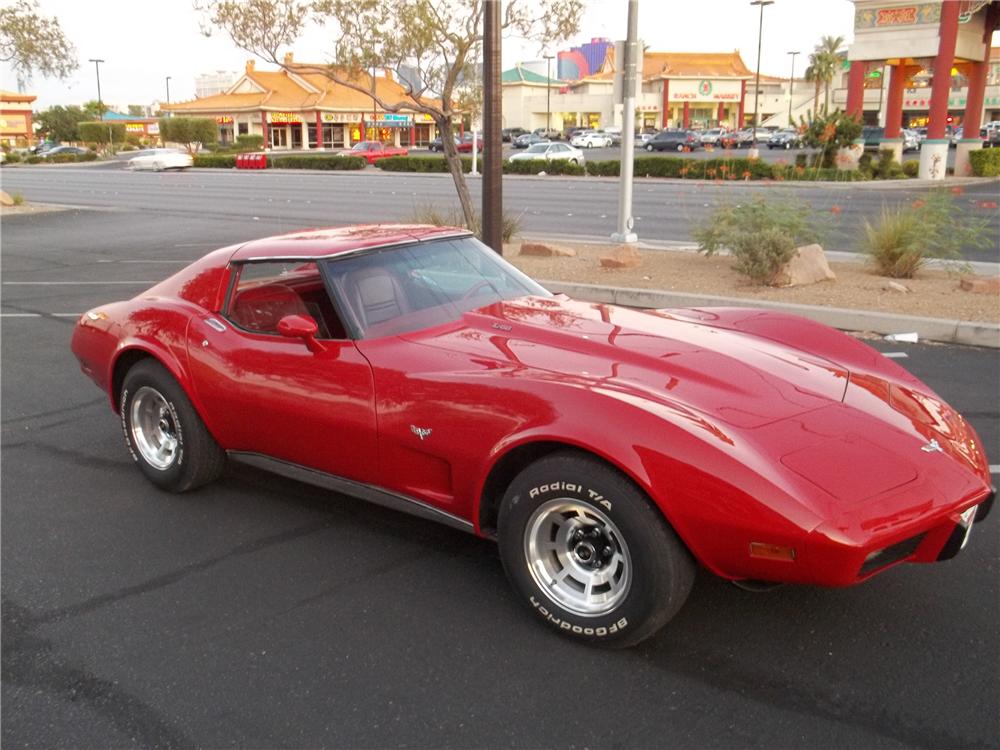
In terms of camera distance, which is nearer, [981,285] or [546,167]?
[981,285]

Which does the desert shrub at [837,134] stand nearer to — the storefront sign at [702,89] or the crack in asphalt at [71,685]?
the crack in asphalt at [71,685]

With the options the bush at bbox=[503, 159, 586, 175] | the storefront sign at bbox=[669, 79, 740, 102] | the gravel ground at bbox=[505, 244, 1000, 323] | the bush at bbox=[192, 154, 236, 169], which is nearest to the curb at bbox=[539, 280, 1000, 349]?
the gravel ground at bbox=[505, 244, 1000, 323]

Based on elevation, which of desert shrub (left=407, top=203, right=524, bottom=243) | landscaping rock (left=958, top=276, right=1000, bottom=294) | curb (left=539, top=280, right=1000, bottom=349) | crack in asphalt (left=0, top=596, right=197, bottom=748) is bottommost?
crack in asphalt (left=0, top=596, right=197, bottom=748)

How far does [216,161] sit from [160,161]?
420cm

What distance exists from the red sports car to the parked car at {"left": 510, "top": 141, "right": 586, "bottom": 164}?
40353 millimetres

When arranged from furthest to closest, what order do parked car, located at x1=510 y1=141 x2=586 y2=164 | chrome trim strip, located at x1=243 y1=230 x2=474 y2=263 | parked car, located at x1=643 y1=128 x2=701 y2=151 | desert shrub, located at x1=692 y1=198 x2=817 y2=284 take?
parked car, located at x1=643 y1=128 x2=701 y2=151, parked car, located at x1=510 y1=141 x2=586 y2=164, desert shrub, located at x1=692 y1=198 x2=817 y2=284, chrome trim strip, located at x1=243 y1=230 x2=474 y2=263

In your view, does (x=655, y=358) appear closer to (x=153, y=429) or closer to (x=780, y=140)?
(x=153, y=429)

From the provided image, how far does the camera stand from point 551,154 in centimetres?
4559

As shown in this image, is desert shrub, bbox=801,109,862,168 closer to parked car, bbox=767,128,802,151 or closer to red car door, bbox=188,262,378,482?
parked car, bbox=767,128,802,151

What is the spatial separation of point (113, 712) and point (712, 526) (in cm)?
205

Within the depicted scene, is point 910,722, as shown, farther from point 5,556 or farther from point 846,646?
point 5,556

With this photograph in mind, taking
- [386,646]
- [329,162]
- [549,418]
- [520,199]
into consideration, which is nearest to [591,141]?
[329,162]

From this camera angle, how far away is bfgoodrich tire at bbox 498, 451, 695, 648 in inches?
123

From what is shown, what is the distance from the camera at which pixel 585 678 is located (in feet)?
10.5
